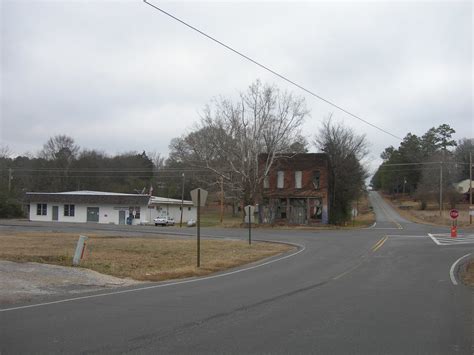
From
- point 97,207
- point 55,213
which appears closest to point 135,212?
point 97,207

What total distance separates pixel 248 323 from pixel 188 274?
893cm

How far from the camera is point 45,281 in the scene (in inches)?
574

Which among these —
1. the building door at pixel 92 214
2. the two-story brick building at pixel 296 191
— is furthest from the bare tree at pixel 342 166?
the building door at pixel 92 214

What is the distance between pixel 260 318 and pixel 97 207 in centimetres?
7039

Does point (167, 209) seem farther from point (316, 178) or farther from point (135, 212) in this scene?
point (316, 178)

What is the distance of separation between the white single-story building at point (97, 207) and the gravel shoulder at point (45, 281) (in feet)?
185

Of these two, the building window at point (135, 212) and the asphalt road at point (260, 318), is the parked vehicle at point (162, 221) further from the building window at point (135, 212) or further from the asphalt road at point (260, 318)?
the asphalt road at point (260, 318)

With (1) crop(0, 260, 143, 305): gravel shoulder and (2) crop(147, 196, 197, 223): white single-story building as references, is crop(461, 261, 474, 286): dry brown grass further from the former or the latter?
(2) crop(147, 196, 197, 223): white single-story building

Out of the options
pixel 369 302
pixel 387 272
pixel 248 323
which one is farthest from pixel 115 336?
pixel 387 272

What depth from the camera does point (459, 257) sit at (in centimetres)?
2328

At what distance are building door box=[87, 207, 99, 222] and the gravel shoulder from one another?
59316mm

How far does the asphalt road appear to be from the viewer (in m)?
7.09

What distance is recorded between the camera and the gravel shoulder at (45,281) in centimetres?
1245

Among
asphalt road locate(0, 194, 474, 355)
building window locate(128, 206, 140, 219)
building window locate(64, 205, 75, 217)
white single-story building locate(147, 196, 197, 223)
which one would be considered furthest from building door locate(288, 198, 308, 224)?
asphalt road locate(0, 194, 474, 355)
